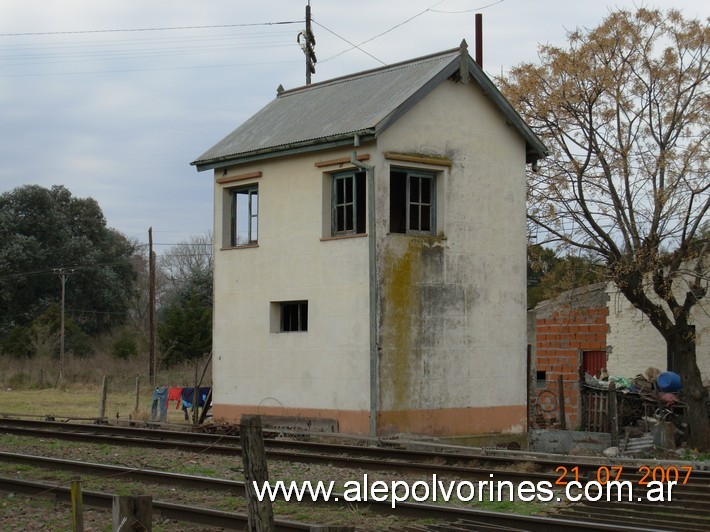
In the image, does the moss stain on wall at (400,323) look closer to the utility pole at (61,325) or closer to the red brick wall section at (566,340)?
the red brick wall section at (566,340)

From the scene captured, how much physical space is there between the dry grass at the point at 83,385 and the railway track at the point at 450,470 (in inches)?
229

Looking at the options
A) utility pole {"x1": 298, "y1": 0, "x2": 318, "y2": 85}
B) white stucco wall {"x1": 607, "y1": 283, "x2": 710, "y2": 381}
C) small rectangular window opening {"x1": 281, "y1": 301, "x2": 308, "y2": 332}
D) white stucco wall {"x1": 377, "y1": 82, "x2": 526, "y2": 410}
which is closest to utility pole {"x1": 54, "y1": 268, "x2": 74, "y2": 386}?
utility pole {"x1": 298, "y1": 0, "x2": 318, "y2": 85}

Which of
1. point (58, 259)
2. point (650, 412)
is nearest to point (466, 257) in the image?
point (650, 412)

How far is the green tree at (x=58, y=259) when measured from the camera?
2185 inches

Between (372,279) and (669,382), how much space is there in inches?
335

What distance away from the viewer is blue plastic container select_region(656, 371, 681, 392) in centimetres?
2384

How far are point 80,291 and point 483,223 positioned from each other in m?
41.6

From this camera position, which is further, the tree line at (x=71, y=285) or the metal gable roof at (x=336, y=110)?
the tree line at (x=71, y=285)

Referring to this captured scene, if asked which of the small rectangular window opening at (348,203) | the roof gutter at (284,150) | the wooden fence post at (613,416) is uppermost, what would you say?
the roof gutter at (284,150)

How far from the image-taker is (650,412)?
23.2 metres

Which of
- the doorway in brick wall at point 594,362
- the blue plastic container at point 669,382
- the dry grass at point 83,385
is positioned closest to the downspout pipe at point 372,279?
the blue plastic container at point 669,382

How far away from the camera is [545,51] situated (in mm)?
22328

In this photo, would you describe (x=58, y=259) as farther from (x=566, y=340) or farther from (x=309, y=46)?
(x=566, y=340)

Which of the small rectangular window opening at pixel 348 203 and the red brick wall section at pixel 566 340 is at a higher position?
the small rectangular window opening at pixel 348 203
